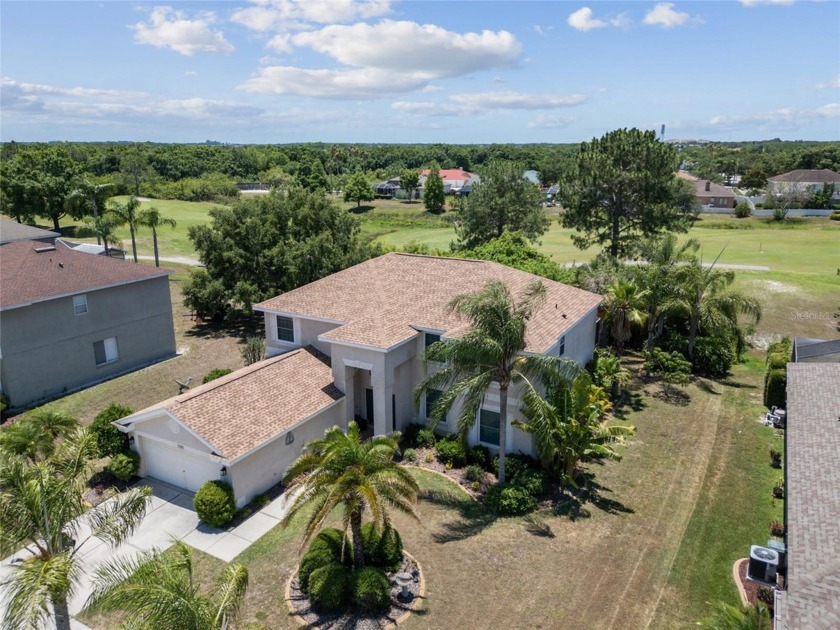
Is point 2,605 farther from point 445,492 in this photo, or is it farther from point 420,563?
point 445,492

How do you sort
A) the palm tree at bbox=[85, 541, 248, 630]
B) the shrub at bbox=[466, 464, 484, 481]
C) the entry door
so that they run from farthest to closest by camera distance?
1. the entry door
2. the shrub at bbox=[466, 464, 484, 481]
3. the palm tree at bbox=[85, 541, 248, 630]

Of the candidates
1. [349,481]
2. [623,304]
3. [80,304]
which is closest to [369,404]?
[349,481]

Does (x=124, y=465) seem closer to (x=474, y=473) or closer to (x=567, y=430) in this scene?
(x=474, y=473)

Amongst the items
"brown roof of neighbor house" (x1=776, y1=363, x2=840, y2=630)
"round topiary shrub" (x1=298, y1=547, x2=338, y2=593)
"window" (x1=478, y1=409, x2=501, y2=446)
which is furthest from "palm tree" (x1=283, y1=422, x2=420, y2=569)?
"window" (x1=478, y1=409, x2=501, y2=446)

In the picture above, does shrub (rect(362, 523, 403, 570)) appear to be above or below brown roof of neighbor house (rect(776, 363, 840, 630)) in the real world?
below

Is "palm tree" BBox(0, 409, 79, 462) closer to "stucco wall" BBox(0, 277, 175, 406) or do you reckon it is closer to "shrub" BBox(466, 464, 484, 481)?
"stucco wall" BBox(0, 277, 175, 406)

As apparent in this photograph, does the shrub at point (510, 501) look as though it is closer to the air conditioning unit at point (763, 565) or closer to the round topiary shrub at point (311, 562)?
the round topiary shrub at point (311, 562)
